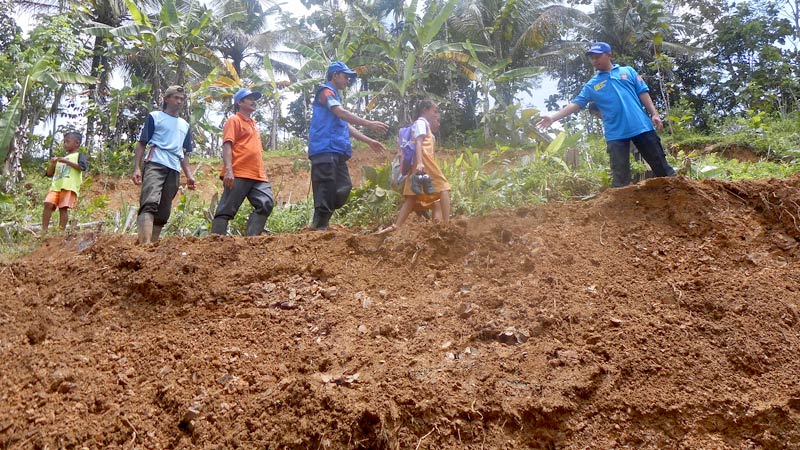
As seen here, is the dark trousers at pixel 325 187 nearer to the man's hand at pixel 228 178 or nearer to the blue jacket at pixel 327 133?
the blue jacket at pixel 327 133

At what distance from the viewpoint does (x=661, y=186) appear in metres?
3.25

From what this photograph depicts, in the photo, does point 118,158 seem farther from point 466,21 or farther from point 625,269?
point 625,269

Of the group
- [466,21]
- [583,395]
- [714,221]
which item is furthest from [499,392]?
[466,21]

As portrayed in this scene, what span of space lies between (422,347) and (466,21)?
15137 millimetres

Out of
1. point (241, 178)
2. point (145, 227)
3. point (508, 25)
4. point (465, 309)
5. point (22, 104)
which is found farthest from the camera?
point (508, 25)

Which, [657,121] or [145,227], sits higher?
[657,121]

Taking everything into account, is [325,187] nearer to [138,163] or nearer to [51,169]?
[138,163]

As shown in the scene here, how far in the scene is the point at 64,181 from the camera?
17.9 feet

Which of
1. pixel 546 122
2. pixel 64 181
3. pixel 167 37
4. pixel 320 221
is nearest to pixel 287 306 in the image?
pixel 320 221

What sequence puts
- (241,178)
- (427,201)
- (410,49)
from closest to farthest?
(241,178), (427,201), (410,49)

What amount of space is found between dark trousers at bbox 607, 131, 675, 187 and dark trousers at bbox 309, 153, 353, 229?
6.79 feet

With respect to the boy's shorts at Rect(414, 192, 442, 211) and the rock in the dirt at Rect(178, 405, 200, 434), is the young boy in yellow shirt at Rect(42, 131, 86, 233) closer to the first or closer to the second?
the boy's shorts at Rect(414, 192, 442, 211)

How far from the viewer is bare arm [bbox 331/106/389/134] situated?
402 cm

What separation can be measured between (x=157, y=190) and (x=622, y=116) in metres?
3.59
